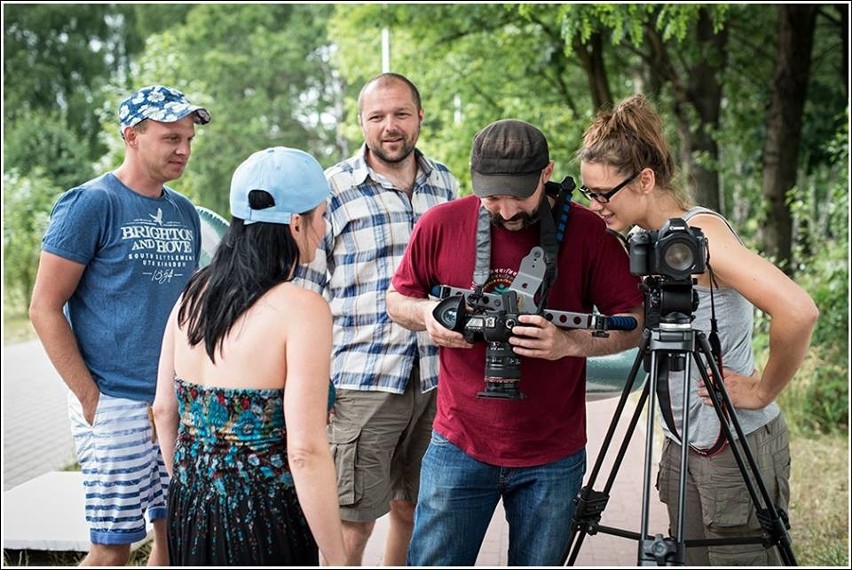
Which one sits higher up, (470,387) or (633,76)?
(633,76)

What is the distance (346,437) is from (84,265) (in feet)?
3.75

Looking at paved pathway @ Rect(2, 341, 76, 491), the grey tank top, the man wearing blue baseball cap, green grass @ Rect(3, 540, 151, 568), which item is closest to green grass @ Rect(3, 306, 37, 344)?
paved pathway @ Rect(2, 341, 76, 491)

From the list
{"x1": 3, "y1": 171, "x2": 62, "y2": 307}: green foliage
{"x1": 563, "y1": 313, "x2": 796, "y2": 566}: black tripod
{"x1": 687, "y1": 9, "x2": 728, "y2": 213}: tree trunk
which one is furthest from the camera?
{"x1": 3, "y1": 171, "x2": 62, "y2": 307}: green foliage

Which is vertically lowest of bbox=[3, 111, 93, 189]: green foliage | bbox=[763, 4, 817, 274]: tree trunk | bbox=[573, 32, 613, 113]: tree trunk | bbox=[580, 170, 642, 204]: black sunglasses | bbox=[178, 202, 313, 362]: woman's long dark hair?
bbox=[178, 202, 313, 362]: woman's long dark hair

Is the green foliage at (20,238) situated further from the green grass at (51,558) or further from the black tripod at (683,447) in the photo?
the black tripod at (683,447)

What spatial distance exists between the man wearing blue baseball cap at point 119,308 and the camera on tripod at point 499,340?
4.50ft

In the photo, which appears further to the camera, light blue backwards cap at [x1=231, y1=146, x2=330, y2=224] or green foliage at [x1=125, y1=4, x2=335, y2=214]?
green foliage at [x1=125, y1=4, x2=335, y2=214]

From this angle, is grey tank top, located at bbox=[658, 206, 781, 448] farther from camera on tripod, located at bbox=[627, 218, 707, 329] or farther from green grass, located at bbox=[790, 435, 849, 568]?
green grass, located at bbox=[790, 435, 849, 568]

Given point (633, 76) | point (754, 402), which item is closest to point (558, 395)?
point (754, 402)

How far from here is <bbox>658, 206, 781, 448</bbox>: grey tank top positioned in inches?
111

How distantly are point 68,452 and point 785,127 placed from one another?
25.1ft

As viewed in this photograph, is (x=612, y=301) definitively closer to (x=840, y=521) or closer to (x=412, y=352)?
(x=412, y=352)

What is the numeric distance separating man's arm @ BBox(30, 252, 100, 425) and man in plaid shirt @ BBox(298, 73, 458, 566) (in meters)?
0.87

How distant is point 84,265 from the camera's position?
3.51 metres
